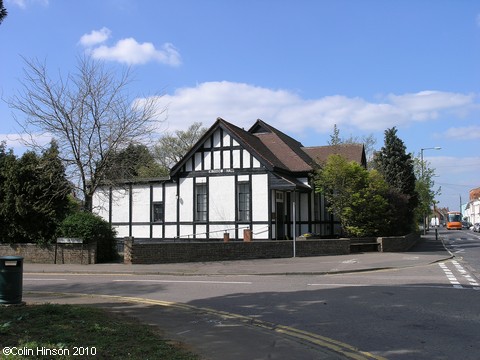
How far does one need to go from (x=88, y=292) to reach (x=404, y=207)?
22.8 metres

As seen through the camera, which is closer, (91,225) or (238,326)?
(238,326)

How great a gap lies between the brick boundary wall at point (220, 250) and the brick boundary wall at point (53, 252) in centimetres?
187

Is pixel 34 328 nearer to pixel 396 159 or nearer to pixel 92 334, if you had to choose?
pixel 92 334

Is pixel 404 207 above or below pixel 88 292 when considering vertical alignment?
above

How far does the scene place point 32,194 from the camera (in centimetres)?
2269

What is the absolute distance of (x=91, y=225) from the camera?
2152 centimetres

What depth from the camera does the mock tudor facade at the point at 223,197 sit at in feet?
89.4

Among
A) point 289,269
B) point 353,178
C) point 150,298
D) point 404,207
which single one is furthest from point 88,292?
point 404,207

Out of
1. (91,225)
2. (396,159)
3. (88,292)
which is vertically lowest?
(88,292)

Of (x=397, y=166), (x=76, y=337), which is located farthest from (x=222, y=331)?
(x=397, y=166)

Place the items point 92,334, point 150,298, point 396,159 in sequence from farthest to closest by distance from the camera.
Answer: point 396,159 < point 150,298 < point 92,334

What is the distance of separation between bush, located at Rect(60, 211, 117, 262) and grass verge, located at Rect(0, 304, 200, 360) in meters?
12.8

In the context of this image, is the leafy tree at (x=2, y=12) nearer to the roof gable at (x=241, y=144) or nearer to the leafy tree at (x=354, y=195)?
the roof gable at (x=241, y=144)

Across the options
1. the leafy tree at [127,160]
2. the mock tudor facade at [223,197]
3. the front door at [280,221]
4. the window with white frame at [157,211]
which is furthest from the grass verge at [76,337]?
the window with white frame at [157,211]
